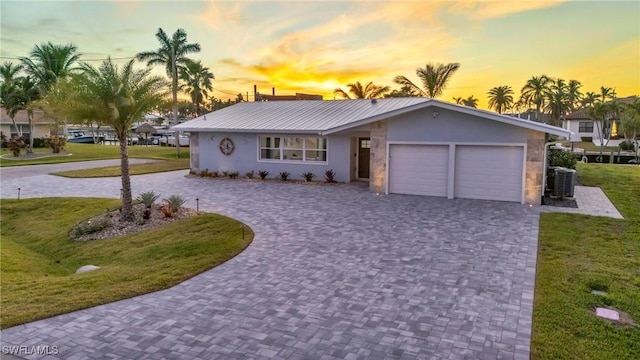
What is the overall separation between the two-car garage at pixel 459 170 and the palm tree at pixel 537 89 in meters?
39.3

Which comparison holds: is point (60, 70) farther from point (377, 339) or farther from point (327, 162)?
point (377, 339)

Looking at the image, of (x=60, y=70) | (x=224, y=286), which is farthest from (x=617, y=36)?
(x=60, y=70)

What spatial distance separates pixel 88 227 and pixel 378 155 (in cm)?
1008

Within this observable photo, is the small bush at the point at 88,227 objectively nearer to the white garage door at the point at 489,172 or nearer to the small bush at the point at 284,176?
the small bush at the point at 284,176

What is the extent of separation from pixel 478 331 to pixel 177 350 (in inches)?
149

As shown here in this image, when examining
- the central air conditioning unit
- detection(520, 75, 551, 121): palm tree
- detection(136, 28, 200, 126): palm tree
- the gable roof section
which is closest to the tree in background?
detection(136, 28, 200, 126): palm tree

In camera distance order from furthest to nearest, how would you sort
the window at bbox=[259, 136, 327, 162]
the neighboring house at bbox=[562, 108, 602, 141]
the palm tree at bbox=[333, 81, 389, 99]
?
1. the neighboring house at bbox=[562, 108, 602, 141]
2. the palm tree at bbox=[333, 81, 389, 99]
3. the window at bbox=[259, 136, 327, 162]

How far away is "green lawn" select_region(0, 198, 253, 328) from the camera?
6465 millimetres

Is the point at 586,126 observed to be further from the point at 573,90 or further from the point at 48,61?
the point at 48,61

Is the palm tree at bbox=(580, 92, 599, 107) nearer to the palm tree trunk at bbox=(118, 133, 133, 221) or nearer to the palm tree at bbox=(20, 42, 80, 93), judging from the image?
the palm tree at bbox=(20, 42, 80, 93)

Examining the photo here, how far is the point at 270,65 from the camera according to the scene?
29.5 meters

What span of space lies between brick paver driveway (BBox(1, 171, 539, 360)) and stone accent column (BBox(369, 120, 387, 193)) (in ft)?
14.6

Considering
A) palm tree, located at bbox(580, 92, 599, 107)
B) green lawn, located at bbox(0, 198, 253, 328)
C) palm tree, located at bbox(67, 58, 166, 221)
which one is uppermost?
palm tree, located at bbox(580, 92, 599, 107)

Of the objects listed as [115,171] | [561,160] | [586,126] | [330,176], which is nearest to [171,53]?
[115,171]
